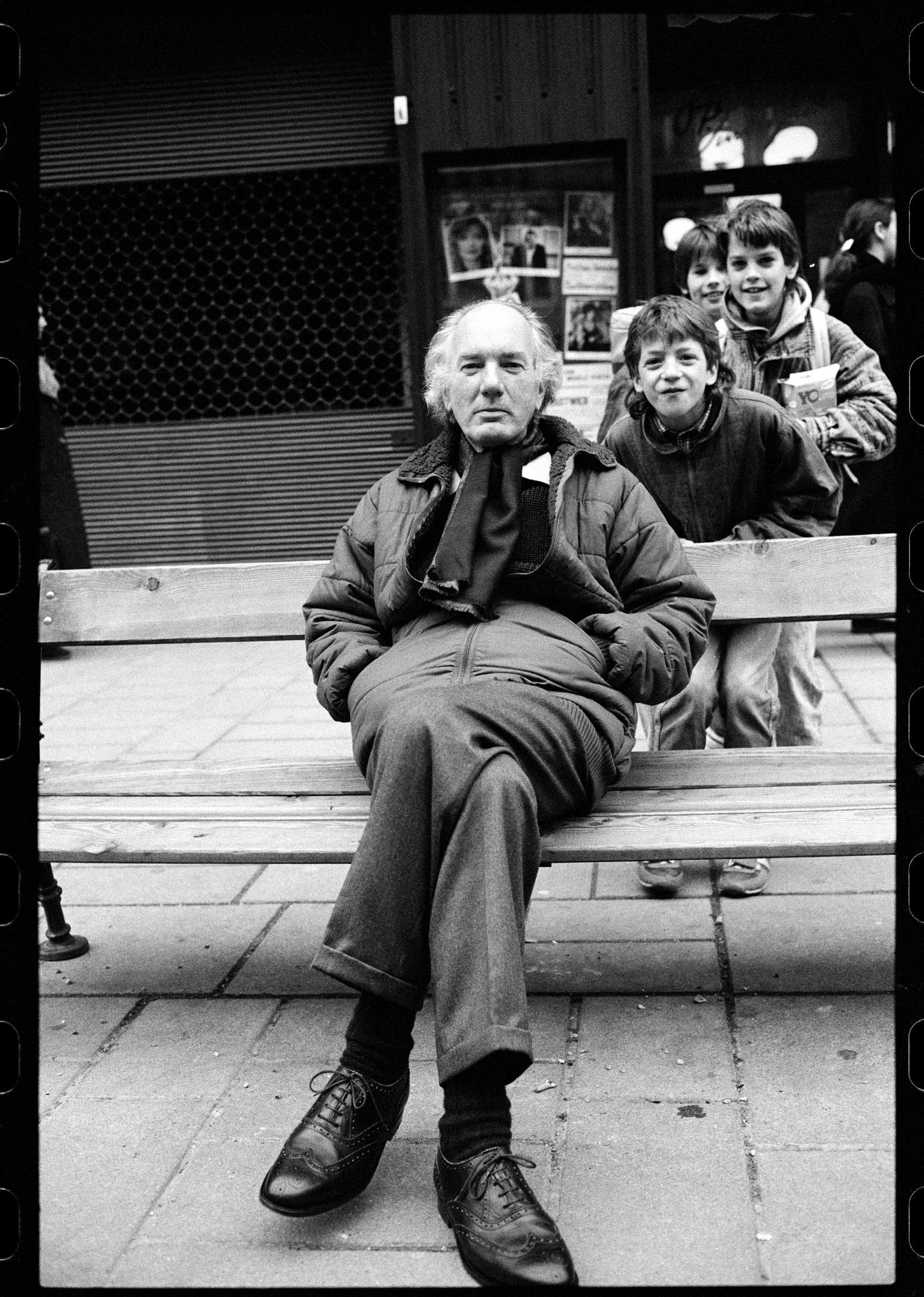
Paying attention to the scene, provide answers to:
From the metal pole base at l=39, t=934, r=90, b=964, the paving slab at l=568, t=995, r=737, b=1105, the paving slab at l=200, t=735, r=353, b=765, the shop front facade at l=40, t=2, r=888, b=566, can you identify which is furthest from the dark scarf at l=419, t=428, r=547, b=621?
the shop front facade at l=40, t=2, r=888, b=566

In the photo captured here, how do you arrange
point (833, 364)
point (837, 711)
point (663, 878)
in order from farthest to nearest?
1. point (837, 711)
2. point (833, 364)
3. point (663, 878)

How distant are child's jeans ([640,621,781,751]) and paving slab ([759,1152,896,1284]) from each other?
56.2 inches

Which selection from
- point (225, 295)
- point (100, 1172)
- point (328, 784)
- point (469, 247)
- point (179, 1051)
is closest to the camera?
point (100, 1172)

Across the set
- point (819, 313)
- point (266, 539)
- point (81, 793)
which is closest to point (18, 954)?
point (81, 793)

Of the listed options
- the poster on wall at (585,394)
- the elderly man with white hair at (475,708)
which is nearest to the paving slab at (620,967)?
the elderly man with white hair at (475,708)

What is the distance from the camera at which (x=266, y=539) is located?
845cm

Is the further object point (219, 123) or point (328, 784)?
point (219, 123)

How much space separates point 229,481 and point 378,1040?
635 centimetres

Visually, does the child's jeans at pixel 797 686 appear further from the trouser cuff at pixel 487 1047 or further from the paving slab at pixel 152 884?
the trouser cuff at pixel 487 1047

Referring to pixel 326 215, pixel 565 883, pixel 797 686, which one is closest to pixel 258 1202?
pixel 565 883

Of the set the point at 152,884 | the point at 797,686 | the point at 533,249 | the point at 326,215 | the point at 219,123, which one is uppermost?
the point at 219,123

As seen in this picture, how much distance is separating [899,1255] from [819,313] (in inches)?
120

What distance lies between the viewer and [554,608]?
2994 mm

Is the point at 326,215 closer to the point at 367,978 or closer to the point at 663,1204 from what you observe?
the point at 367,978
